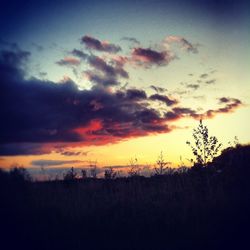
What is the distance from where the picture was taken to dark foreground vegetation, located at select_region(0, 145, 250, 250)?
1150cm

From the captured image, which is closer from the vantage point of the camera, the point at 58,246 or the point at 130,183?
the point at 58,246

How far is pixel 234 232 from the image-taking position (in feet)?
38.3

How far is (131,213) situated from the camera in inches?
549

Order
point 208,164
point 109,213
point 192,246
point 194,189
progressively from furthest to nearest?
1. point 208,164
2. point 194,189
3. point 109,213
4. point 192,246

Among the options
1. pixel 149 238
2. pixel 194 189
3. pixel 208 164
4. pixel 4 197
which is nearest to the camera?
pixel 149 238

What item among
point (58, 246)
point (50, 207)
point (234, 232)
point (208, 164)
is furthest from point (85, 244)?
point (208, 164)

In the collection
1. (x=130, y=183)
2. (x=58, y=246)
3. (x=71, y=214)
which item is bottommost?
(x=58, y=246)

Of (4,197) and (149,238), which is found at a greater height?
(4,197)

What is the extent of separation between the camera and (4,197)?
1302 centimetres

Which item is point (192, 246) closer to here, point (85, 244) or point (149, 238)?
point (149, 238)

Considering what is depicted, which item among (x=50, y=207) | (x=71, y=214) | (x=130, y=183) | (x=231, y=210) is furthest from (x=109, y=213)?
(x=231, y=210)

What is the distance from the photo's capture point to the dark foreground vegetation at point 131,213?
11500 mm

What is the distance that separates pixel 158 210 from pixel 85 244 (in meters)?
3.71

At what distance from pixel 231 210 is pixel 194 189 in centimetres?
352
